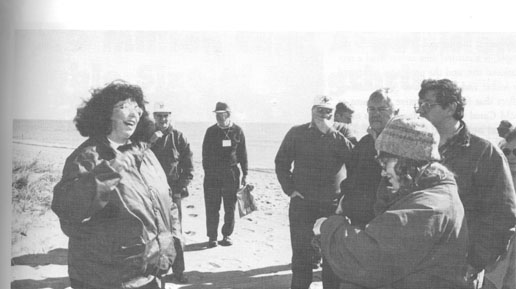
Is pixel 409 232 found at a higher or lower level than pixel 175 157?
lower

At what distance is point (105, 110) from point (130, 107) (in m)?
0.12

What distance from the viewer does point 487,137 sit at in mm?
2779

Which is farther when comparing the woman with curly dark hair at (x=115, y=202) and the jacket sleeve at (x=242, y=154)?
the jacket sleeve at (x=242, y=154)

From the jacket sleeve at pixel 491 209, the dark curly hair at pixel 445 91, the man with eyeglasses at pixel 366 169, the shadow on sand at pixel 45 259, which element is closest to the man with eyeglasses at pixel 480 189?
the jacket sleeve at pixel 491 209

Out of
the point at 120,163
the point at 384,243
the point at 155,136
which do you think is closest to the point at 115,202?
the point at 120,163

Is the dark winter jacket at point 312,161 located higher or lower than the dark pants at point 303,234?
higher

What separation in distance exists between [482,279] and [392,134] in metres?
1.16

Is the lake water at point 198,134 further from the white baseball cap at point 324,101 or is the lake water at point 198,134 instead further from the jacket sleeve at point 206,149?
the white baseball cap at point 324,101

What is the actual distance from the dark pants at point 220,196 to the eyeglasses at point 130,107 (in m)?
0.49

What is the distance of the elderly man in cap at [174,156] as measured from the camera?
2879 millimetres

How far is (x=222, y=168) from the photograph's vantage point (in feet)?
9.97

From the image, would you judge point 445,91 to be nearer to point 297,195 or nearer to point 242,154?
point 297,195

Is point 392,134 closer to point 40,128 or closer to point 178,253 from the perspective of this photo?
point 178,253

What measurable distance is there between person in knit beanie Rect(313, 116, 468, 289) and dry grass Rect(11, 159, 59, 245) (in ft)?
4.96
